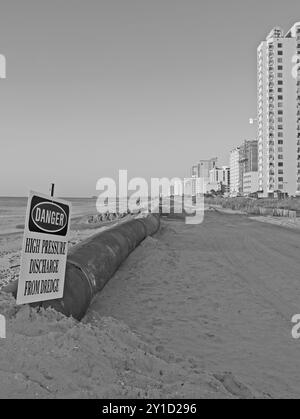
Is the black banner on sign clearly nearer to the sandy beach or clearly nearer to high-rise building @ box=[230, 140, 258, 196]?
the sandy beach

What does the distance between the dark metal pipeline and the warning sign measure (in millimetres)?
230

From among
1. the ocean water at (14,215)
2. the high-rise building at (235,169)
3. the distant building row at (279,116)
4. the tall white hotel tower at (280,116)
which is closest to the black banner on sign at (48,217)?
the ocean water at (14,215)

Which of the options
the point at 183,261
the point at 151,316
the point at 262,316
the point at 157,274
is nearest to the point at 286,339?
the point at 262,316

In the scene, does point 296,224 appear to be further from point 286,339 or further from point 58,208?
point 58,208

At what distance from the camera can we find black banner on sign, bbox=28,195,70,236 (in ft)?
14.8

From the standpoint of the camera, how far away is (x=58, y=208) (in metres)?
5.04

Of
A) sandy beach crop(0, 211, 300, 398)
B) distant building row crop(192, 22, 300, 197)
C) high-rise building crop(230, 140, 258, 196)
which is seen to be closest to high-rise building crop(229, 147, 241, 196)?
high-rise building crop(230, 140, 258, 196)

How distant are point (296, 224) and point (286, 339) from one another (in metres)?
23.5

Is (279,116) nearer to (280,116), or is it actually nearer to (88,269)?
(280,116)

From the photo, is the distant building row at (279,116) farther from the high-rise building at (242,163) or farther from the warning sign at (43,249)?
the warning sign at (43,249)

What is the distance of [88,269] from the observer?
273 inches

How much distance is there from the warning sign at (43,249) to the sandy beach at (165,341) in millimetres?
296

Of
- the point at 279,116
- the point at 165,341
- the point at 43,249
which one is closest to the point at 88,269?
the point at 165,341

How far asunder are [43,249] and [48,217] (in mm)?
398
